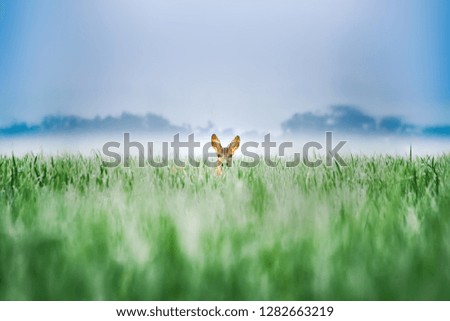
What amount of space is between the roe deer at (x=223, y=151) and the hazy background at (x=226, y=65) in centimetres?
6

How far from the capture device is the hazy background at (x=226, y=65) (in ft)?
7.12

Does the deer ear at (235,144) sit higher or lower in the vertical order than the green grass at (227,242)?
higher

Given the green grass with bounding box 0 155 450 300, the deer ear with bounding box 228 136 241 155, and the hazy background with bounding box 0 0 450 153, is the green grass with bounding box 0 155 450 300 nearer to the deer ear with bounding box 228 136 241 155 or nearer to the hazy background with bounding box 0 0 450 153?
the deer ear with bounding box 228 136 241 155

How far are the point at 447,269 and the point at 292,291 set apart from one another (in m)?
0.53

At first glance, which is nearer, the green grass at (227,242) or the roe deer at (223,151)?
the green grass at (227,242)

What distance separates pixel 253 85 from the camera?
7.19 feet

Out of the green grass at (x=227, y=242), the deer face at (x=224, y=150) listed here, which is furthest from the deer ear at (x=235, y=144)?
the green grass at (x=227, y=242)

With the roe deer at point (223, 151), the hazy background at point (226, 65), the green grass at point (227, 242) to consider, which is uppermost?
the hazy background at point (226, 65)

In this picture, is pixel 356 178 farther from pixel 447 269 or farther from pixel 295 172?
pixel 447 269

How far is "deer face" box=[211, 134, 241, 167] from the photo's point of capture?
7.02 ft

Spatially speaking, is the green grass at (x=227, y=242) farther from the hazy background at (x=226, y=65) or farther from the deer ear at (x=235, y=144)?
the hazy background at (x=226, y=65)

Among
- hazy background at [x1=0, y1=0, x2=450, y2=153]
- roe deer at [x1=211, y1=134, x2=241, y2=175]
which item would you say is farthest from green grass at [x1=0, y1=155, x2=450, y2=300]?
hazy background at [x1=0, y1=0, x2=450, y2=153]
